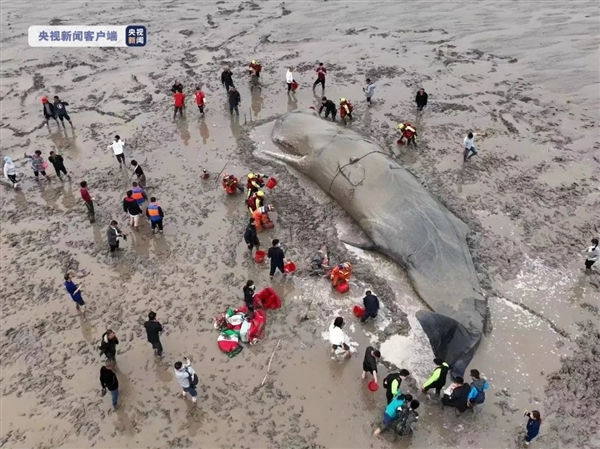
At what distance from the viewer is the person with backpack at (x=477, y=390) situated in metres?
8.70

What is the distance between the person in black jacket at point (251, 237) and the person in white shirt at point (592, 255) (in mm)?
7998

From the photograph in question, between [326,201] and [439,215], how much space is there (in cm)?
344

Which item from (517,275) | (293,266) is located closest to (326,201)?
(293,266)

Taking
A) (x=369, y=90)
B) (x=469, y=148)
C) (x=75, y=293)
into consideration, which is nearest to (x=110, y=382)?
(x=75, y=293)

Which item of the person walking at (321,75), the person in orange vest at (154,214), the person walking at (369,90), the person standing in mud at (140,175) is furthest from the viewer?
the person walking at (321,75)

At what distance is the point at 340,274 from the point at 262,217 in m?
2.95

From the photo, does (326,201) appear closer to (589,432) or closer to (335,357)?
(335,357)

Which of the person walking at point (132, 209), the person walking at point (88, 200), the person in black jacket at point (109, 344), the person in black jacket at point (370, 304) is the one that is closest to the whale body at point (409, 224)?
the person in black jacket at point (370, 304)

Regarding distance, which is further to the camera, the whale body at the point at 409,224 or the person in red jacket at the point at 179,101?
the person in red jacket at the point at 179,101

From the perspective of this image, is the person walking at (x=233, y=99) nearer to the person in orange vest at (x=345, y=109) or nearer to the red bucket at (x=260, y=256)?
the person in orange vest at (x=345, y=109)

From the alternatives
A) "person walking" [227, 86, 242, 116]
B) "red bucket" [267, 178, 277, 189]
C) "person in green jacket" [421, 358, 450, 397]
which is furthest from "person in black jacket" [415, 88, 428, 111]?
"person in green jacket" [421, 358, 450, 397]

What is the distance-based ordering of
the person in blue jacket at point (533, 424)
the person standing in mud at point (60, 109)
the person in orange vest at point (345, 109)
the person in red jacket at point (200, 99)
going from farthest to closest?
1. the person in red jacket at point (200, 99)
2. the person standing in mud at point (60, 109)
3. the person in orange vest at point (345, 109)
4. the person in blue jacket at point (533, 424)

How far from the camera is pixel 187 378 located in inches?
351

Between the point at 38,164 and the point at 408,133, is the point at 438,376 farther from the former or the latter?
the point at 38,164
